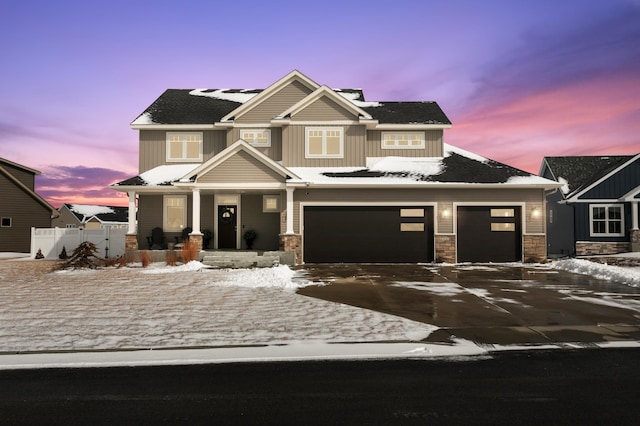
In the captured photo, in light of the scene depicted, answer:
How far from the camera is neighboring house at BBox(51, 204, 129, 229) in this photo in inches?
2347

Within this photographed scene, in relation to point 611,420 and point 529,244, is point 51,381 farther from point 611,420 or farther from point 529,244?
point 529,244

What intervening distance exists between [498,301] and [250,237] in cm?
1239

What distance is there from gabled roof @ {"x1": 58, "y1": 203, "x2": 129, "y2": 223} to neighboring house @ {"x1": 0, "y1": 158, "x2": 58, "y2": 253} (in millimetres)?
34328

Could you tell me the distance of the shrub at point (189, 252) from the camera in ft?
52.5

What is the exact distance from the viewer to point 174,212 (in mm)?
19828

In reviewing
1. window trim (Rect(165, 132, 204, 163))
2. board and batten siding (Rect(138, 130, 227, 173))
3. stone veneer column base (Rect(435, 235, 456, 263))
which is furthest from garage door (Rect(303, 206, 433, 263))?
window trim (Rect(165, 132, 204, 163))

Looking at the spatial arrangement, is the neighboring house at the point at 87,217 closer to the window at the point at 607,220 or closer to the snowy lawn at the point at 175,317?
the snowy lawn at the point at 175,317

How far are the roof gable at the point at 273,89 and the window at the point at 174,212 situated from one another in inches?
184

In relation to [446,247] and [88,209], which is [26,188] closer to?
[446,247]

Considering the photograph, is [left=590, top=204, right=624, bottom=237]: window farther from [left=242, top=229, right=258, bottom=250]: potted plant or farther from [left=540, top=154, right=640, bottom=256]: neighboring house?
[left=242, top=229, right=258, bottom=250]: potted plant

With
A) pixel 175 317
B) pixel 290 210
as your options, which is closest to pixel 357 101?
pixel 290 210

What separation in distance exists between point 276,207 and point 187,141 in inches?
248

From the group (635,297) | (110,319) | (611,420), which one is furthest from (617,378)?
(110,319)

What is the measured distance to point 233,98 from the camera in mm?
23453
